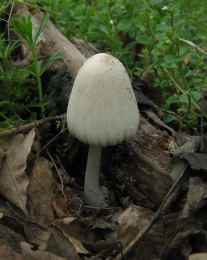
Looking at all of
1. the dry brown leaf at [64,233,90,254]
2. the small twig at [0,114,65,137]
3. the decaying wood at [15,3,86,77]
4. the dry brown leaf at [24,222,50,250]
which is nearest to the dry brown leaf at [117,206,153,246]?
the dry brown leaf at [64,233,90,254]

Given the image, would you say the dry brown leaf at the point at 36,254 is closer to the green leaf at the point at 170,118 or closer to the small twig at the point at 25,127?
the small twig at the point at 25,127

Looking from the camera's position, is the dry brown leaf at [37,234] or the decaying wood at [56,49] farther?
the decaying wood at [56,49]

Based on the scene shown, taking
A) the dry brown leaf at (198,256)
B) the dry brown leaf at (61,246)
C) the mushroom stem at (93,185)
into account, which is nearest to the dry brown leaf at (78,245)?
the dry brown leaf at (61,246)

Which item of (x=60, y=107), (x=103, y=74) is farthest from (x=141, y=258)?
(x=60, y=107)

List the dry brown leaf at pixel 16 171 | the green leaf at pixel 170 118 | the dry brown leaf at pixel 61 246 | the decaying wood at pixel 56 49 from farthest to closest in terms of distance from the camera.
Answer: the decaying wood at pixel 56 49 < the green leaf at pixel 170 118 < the dry brown leaf at pixel 16 171 < the dry brown leaf at pixel 61 246

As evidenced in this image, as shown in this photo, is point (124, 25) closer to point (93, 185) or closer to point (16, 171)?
point (93, 185)

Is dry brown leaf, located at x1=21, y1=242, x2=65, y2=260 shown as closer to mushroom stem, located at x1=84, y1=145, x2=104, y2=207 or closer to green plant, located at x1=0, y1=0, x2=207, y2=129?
mushroom stem, located at x1=84, y1=145, x2=104, y2=207

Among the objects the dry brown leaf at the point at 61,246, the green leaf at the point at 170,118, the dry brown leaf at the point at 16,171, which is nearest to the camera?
the dry brown leaf at the point at 61,246
